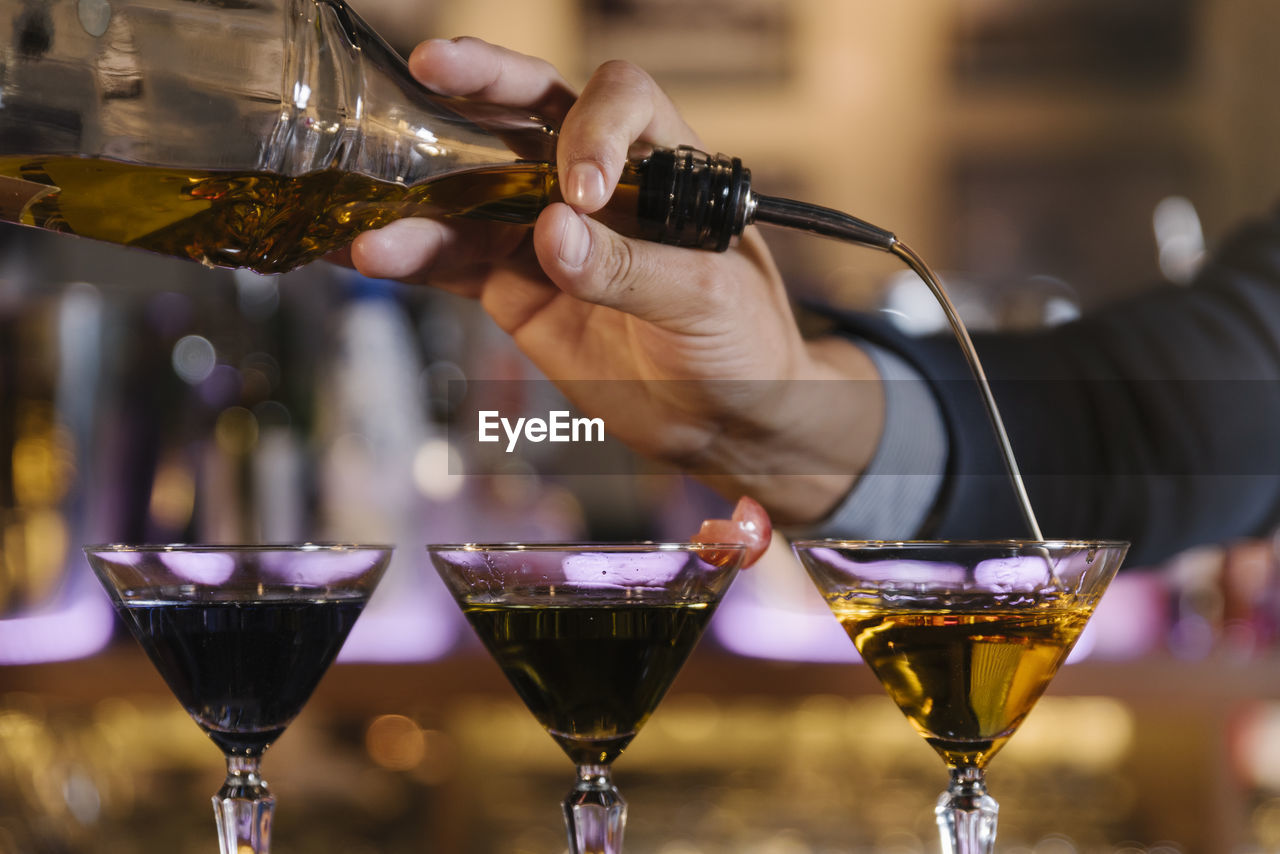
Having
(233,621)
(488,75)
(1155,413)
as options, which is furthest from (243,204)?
(1155,413)

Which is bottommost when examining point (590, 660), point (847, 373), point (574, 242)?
point (590, 660)

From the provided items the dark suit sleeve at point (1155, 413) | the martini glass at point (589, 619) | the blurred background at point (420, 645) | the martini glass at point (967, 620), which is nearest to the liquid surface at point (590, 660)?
the martini glass at point (589, 619)

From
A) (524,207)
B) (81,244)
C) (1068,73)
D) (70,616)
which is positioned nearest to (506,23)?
(81,244)

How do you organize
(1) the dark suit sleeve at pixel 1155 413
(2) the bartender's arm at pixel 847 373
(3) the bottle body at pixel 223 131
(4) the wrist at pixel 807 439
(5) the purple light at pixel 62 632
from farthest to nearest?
1. (5) the purple light at pixel 62 632
2. (1) the dark suit sleeve at pixel 1155 413
3. (4) the wrist at pixel 807 439
4. (2) the bartender's arm at pixel 847 373
5. (3) the bottle body at pixel 223 131

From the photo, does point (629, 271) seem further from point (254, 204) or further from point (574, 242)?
point (254, 204)

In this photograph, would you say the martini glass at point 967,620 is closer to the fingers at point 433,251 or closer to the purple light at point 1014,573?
the purple light at point 1014,573

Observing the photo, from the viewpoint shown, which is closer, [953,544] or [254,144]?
[254,144]
